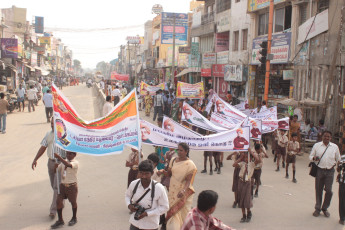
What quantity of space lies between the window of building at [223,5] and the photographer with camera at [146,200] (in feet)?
83.3

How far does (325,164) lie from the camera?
7.48m

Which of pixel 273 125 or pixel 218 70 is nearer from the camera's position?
pixel 273 125

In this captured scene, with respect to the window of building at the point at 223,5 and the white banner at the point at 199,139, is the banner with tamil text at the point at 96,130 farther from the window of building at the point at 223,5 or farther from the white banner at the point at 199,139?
the window of building at the point at 223,5

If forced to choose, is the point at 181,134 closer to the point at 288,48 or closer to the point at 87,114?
the point at 288,48

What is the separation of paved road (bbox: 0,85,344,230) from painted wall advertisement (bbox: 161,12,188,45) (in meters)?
22.2

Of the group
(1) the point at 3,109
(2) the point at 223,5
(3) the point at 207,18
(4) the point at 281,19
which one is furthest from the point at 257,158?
(3) the point at 207,18

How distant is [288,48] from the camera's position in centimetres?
1884

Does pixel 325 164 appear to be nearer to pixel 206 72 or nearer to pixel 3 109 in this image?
pixel 3 109

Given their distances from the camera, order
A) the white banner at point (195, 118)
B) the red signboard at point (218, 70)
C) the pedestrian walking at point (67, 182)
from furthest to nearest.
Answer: the red signboard at point (218, 70) → the white banner at point (195, 118) → the pedestrian walking at point (67, 182)

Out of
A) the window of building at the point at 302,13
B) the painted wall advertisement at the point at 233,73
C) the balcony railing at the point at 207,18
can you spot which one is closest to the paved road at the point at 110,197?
the window of building at the point at 302,13

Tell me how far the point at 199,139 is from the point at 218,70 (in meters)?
22.7

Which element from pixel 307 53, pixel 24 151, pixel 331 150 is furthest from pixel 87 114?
pixel 331 150

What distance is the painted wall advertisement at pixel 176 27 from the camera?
32938mm

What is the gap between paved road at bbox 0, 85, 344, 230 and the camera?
23.0 feet
